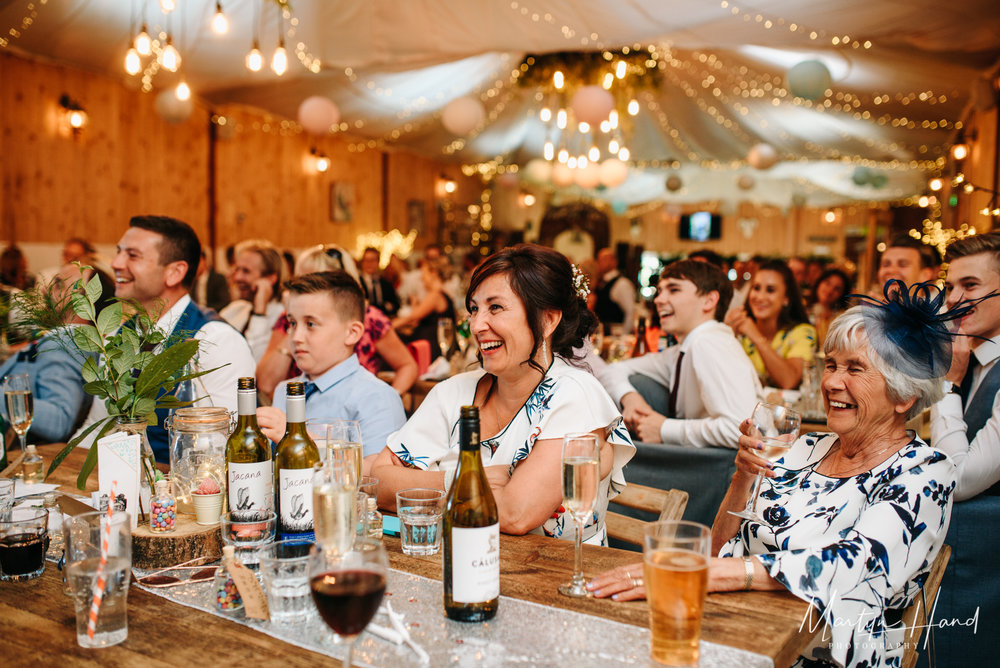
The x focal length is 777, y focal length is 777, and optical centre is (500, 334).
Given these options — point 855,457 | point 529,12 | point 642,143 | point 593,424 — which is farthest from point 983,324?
point 642,143

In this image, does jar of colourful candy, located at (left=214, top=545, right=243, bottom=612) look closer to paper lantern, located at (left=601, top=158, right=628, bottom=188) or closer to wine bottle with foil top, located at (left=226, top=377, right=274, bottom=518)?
wine bottle with foil top, located at (left=226, top=377, right=274, bottom=518)

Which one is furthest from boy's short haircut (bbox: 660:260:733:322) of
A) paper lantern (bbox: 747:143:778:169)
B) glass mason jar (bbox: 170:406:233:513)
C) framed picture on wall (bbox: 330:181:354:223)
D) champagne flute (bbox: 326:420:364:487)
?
framed picture on wall (bbox: 330:181:354:223)

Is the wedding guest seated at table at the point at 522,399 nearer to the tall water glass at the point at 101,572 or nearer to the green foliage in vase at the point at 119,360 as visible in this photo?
the green foliage in vase at the point at 119,360

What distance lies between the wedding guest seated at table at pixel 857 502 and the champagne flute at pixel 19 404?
1943mm

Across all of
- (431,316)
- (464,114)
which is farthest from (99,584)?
(464,114)

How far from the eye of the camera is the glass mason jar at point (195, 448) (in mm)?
1643

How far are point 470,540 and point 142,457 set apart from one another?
2.83ft

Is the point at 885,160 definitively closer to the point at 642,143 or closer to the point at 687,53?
the point at 642,143

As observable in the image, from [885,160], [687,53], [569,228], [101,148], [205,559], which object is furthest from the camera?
[569,228]

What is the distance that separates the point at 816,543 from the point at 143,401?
4.86 ft

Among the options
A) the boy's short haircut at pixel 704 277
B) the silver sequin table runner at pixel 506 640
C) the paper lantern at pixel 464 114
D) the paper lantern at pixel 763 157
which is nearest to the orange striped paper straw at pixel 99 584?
the silver sequin table runner at pixel 506 640

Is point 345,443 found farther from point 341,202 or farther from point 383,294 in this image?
point 341,202

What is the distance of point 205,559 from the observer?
152cm

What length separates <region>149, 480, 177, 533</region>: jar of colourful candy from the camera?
1.51 meters
